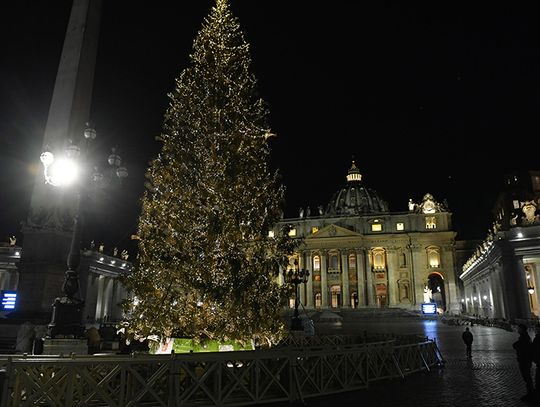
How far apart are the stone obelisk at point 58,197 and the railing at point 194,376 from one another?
278 inches

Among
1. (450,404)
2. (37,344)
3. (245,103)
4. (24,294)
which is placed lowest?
(450,404)

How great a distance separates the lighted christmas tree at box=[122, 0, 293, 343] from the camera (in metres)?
11.6

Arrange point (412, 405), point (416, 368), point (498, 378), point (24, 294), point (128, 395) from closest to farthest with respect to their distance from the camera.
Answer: point (128, 395)
point (412, 405)
point (498, 378)
point (416, 368)
point (24, 294)

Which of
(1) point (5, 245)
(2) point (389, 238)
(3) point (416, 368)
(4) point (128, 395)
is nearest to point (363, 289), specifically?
(2) point (389, 238)

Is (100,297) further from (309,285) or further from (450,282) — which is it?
(450,282)

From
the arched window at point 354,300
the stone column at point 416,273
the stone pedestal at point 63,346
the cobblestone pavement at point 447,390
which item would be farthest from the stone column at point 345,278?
the stone pedestal at point 63,346

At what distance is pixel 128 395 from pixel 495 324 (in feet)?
145

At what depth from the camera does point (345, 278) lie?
304 feet

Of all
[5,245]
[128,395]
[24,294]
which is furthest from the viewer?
[5,245]

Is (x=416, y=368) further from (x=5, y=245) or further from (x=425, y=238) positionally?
(x=425, y=238)

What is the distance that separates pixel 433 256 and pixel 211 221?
Result: 8864 centimetres

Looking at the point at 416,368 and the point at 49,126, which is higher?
the point at 49,126

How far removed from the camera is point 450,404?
8.93 meters

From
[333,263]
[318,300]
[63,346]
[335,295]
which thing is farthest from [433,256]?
[63,346]
